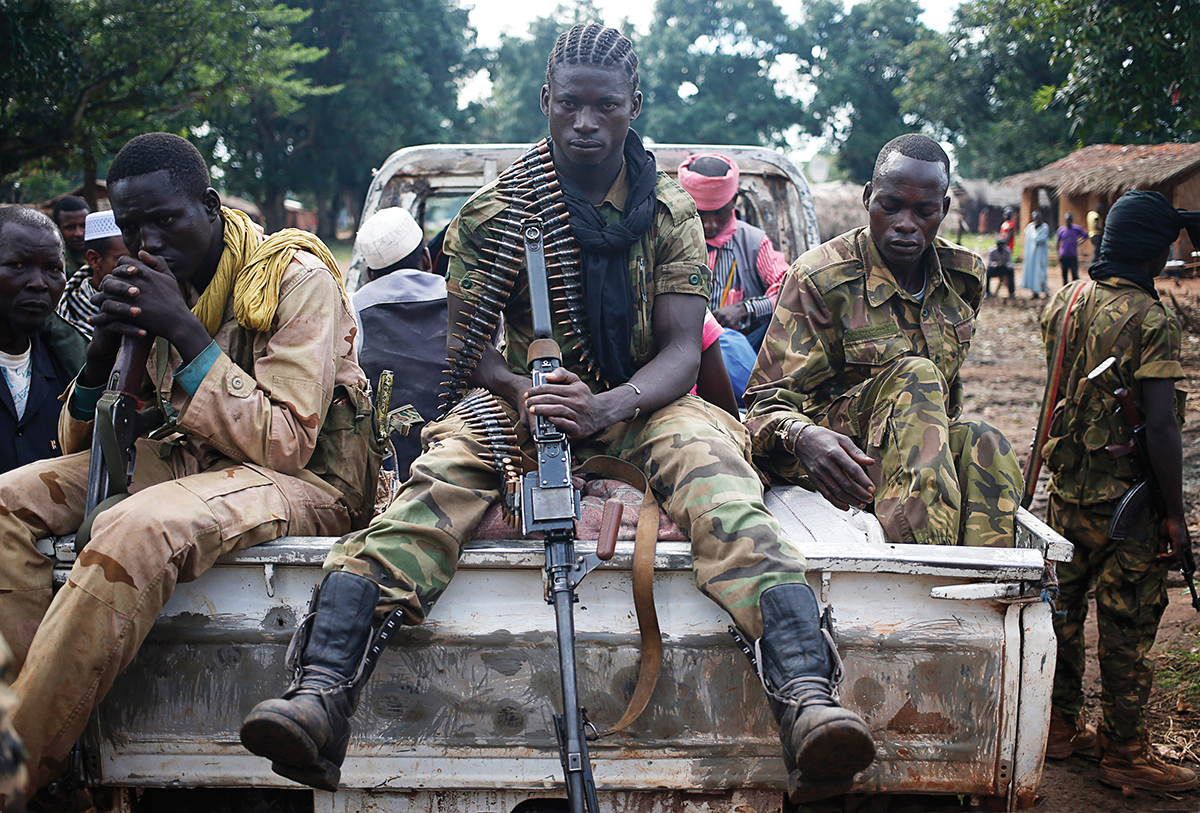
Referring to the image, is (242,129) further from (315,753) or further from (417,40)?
(315,753)

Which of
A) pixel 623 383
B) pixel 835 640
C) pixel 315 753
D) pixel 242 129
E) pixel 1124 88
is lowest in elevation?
pixel 315 753

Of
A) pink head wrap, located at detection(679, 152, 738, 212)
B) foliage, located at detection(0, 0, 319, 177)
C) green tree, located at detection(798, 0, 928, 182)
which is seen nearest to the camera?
pink head wrap, located at detection(679, 152, 738, 212)

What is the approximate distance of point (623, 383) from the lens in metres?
3.01

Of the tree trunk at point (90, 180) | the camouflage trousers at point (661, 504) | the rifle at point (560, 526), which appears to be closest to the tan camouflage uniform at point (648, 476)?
the camouflage trousers at point (661, 504)

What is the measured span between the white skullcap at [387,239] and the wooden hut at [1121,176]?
14.5 meters

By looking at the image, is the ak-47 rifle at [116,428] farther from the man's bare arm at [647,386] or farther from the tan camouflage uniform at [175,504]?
the man's bare arm at [647,386]

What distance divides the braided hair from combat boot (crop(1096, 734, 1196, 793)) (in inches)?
120

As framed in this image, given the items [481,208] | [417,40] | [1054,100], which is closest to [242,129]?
[417,40]

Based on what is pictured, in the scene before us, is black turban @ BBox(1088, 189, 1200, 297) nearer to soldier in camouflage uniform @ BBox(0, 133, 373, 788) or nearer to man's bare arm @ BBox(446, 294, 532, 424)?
man's bare arm @ BBox(446, 294, 532, 424)

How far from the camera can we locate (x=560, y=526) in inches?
90.8

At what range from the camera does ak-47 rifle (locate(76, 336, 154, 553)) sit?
2588mm

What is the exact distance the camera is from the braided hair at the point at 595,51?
2.89 meters

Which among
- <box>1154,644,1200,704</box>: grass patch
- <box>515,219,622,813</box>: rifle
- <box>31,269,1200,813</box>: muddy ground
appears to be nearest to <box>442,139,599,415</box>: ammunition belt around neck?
<box>515,219,622,813</box>: rifle

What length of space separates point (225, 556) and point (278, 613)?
20 centimetres
